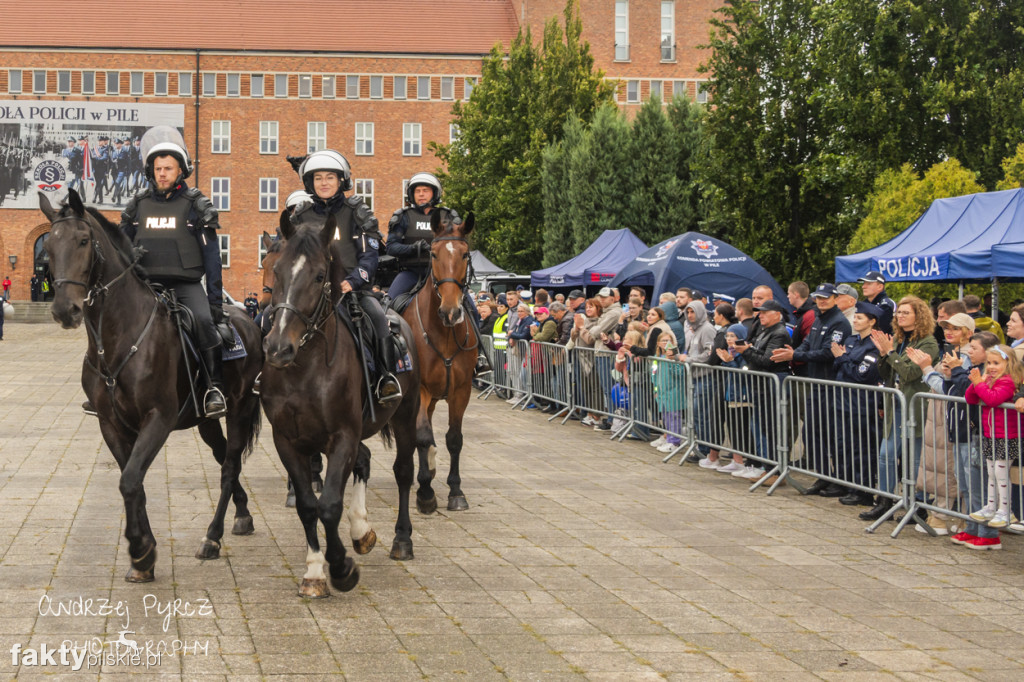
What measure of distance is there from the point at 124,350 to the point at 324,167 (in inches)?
73.9

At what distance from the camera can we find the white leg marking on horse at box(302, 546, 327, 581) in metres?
6.90

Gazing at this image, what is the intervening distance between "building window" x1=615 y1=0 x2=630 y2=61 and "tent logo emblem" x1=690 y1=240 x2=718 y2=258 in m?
62.0

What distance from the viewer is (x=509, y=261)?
45.6 m

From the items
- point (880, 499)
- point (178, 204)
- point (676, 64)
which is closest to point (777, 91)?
point (880, 499)

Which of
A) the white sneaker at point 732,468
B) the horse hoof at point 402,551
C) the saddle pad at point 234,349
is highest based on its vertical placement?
the saddle pad at point 234,349

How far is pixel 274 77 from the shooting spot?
8312cm

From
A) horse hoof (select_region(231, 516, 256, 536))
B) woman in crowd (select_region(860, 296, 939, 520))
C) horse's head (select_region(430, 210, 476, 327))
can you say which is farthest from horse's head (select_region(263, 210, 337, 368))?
woman in crowd (select_region(860, 296, 939, 520))

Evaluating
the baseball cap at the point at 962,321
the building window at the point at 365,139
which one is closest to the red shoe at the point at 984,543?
the baseball cap at the point at 962,321

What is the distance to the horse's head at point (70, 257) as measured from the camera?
6926 millimetres

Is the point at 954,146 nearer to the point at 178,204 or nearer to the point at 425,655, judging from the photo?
the point at 178,204

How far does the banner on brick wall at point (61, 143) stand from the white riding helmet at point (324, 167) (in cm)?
7067

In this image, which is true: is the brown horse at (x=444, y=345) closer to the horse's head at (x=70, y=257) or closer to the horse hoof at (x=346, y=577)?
the horse hoof at (x=346, y=577)

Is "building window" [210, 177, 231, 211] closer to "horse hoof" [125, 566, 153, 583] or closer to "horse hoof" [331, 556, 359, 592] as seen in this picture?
"horse hoof" [125, 566, 153, 583]

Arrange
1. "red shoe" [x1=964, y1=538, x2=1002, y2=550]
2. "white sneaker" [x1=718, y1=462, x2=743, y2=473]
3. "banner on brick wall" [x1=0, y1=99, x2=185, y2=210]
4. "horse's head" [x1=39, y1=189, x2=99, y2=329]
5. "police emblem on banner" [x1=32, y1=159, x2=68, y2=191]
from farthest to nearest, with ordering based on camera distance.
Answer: "police emblem on banner" [x1=32, y1=159, x2=68, y2=191], "banner on brick wall" [x1=0, y1=99, x2=185, y2=210], "white sneaker" [x1=718, y1=462, x2=743, y2=473], "red shoe" [x1=964, y1=538, x2=1002, y2=550], "horse's head" [x1=39, y1=189, x2=99, y2=329]
